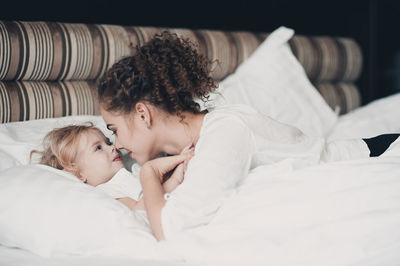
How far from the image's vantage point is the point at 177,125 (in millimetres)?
1227

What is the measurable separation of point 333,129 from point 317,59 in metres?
0.37

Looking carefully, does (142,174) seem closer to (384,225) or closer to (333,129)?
(384,225)

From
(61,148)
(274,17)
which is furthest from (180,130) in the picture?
(274,17)

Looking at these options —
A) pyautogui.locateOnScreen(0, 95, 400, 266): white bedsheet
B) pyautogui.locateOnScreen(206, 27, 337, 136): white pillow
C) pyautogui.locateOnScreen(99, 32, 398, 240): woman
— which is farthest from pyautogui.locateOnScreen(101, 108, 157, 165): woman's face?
pyautogui.locateOnScreen(206, 27, 337, 136): white pillow

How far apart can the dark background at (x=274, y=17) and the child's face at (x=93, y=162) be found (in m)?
0.59

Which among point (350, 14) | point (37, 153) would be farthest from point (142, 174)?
point (350, 14)

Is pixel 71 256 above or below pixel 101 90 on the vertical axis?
below

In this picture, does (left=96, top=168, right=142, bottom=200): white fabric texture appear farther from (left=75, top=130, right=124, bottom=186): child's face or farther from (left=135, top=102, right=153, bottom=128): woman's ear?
(left=135, top=102, right=153, bottom=128): woman's ear

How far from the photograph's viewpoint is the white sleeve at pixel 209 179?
38.4 inches

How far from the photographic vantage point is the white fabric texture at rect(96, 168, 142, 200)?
1.29 meters

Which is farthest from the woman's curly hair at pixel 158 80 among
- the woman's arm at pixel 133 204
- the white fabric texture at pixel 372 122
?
the white fabric texture at pixel 372 122

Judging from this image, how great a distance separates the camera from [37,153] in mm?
1354

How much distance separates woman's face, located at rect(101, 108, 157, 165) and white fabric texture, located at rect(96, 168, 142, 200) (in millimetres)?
101

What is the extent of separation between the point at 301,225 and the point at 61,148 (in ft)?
2.26
